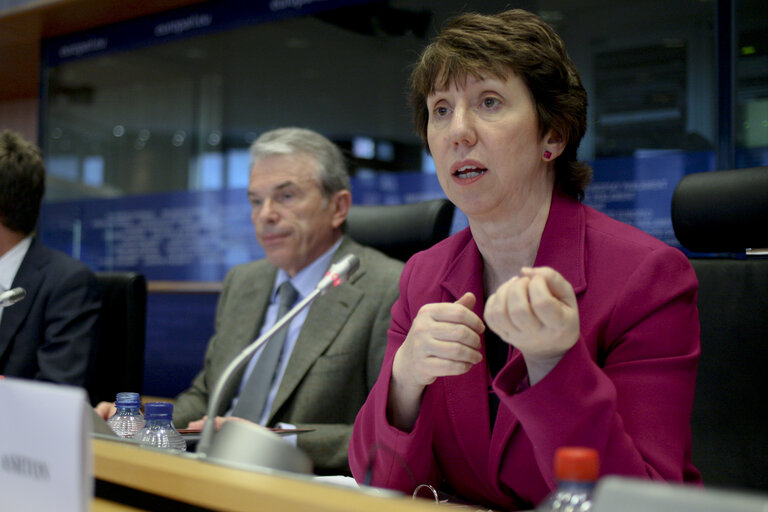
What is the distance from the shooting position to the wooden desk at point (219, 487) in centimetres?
70

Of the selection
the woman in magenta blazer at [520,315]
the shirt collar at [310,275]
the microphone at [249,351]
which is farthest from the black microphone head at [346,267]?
the shirt collar at [310,275]

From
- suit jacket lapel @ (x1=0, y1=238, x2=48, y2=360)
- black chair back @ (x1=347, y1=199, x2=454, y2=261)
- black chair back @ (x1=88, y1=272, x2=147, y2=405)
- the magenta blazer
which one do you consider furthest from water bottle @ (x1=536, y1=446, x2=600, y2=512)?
suit jacket lapel @ (x1=0, y1=238, x2=48, y2=360)

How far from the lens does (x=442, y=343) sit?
111 cm

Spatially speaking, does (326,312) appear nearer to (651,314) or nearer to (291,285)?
(291,285)

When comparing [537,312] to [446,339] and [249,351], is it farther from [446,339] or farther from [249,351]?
[249,351]

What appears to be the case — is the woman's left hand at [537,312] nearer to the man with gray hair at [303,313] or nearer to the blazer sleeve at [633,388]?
the blazer sleeve at [633,388]

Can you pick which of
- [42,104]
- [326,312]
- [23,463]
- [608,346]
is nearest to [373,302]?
[326,312]

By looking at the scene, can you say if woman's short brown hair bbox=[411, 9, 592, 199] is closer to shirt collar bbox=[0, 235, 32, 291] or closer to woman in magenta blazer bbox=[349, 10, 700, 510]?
woman in magenta blazer bbox=[349, 10, 700, 510]

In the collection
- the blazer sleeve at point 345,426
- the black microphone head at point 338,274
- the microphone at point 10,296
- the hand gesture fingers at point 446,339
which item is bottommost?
the blazer sleeve at point 345,426

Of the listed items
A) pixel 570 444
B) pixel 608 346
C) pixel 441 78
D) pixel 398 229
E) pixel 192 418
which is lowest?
pixel 192 418

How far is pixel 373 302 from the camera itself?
2.10 meters

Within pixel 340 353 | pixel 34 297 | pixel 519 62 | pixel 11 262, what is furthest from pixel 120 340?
pixel 519 62

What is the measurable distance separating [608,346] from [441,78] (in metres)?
0.57

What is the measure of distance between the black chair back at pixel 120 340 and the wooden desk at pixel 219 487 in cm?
142
